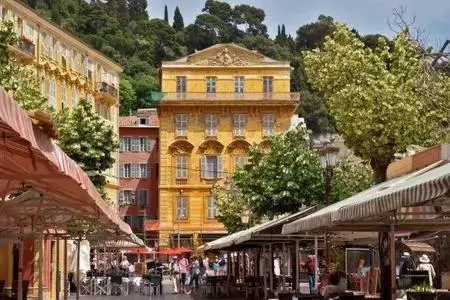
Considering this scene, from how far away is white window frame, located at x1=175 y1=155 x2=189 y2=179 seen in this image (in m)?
80.5

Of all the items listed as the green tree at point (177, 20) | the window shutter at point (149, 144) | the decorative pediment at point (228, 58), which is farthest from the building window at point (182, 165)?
the green tree at point (177, 20)

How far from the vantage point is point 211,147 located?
3191 inches

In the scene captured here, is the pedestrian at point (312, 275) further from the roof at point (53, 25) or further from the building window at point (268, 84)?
the building window at point (268, 84)

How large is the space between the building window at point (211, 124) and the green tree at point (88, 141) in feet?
137

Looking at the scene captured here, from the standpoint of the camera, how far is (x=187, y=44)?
Result: 160500mm

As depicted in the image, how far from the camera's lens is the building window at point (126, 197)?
8731cm

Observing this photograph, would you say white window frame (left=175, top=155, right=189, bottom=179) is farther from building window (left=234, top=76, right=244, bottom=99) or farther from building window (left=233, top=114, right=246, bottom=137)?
building window (left=234, top=76, right=244, bottom=99)

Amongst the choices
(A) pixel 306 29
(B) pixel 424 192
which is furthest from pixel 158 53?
(B) pixel 424 192

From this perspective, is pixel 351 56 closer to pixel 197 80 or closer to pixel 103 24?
pixel 197 80

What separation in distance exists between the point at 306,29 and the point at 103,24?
37.0 m

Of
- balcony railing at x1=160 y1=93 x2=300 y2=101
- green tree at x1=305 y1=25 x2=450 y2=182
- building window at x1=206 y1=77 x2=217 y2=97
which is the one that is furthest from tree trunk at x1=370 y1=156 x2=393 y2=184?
building window at x1=206 y1=77 x2=217 y2=97

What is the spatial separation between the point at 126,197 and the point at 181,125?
11114mm

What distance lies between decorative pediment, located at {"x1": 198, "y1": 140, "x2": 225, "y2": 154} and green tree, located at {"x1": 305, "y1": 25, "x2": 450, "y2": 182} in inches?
2048

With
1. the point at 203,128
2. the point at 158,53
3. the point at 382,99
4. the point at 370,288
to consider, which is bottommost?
the point at 370,288
